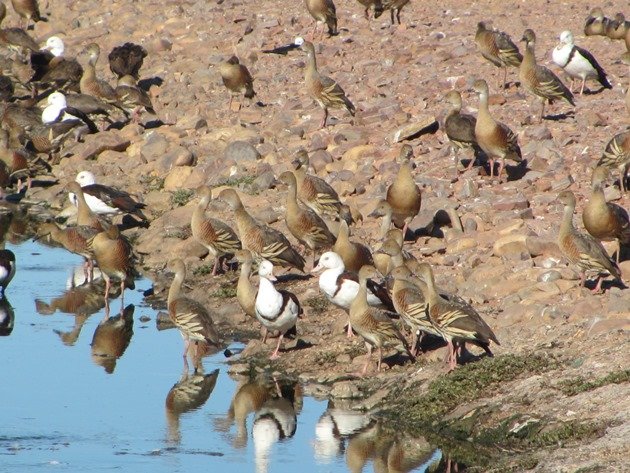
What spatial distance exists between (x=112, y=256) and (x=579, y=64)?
830 cm

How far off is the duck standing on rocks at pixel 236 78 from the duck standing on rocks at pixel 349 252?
7540 millimetres

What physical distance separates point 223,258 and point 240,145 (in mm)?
3589

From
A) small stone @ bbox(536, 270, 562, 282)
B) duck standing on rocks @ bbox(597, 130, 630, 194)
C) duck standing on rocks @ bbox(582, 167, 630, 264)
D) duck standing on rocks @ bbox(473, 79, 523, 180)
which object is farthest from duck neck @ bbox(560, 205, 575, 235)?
duck standing on rocks @ bbox(473, 79, 523, 180)

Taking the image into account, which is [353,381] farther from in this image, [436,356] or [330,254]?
[330,254]

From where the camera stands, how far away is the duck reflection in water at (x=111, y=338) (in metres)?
14.3

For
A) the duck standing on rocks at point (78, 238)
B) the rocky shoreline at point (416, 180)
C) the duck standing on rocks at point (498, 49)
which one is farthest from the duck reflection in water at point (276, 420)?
the duck standing on rocks at point (498, 49)

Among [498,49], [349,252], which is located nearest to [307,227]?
[349,252]

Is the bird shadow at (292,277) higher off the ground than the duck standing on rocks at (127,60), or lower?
higher

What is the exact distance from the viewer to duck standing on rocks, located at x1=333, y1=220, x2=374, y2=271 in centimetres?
1494

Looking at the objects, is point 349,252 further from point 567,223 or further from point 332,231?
point 567,223

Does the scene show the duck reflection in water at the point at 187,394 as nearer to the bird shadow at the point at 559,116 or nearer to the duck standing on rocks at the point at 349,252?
the duck standing on rocks at the point at 349,252

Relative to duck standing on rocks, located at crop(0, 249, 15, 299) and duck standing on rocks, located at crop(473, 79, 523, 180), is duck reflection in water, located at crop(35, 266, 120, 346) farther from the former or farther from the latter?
duck standing on rocks, located at crop(473, 79, 523, 180)

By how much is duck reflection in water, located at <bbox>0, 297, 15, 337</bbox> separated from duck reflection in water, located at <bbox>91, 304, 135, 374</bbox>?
1032 millimetres

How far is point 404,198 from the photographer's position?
52.2 feet
